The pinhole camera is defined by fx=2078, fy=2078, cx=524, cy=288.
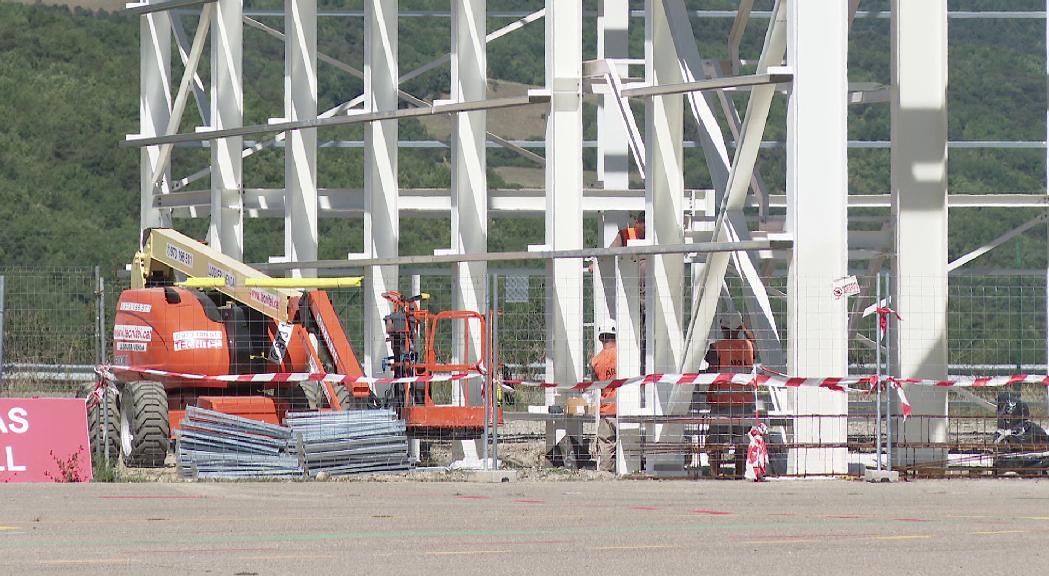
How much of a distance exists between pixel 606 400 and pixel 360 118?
189 inches

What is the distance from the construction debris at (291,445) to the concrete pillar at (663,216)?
10.1ft

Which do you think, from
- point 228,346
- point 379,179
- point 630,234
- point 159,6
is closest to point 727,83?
point 630,234

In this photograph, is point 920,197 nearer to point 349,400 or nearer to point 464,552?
point 349,400

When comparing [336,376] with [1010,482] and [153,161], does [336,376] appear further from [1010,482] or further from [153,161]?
[153,161]

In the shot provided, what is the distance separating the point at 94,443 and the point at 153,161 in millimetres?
7701

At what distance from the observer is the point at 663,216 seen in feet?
72.8

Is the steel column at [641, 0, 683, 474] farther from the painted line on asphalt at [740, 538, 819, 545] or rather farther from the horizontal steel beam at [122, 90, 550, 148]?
the painted line on asphalt at [740, 538, 819, 545]

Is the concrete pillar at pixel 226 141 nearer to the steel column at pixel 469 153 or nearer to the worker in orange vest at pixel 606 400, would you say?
the steel column at pixel 469 153

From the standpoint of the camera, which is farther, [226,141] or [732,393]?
[226,141]

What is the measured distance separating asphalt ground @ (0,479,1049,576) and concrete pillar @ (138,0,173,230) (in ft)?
34.5

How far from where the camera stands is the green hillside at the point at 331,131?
64.4 m

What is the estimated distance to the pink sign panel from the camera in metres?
19.2

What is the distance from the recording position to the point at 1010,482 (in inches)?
797

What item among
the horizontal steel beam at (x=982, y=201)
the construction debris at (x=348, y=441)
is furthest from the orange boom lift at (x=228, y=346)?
the horizontal steel beam at (x=982, y=201)
